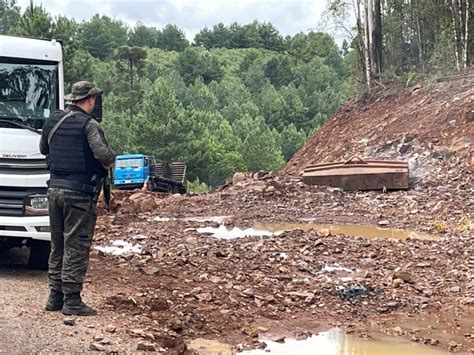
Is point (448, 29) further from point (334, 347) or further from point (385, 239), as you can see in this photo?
point (334, 347)

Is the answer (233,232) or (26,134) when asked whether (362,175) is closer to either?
(233,232)

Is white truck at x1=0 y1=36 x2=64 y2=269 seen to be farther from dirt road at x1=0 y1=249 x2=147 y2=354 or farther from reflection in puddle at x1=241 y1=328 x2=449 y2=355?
reflection in puddle at x1=241 y1=328 x2=449 y2=355

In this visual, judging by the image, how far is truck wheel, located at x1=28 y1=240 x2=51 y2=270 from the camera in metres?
7.85

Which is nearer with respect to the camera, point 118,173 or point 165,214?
point 165,214

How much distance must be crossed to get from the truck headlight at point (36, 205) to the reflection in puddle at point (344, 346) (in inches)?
112

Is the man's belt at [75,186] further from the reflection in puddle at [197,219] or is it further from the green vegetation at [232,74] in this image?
the reflection in puddle at [197,219]

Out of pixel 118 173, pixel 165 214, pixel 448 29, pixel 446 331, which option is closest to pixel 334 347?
pixel 446 331

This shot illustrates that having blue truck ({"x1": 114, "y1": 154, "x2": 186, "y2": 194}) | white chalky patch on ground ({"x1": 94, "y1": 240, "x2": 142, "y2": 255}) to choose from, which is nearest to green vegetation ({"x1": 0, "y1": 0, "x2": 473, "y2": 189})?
white chalky patch on ground ({"x1": 94, "y1": 240, "x2": 142, "y2": 255})

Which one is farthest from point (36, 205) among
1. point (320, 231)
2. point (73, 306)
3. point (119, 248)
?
point (320, 231)

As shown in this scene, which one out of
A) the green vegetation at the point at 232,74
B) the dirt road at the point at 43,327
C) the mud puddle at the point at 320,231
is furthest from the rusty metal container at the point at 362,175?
the dirt road at the point at 43,327

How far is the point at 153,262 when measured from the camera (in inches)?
371

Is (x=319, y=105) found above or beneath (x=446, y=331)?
above

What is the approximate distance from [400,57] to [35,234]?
27278 mm

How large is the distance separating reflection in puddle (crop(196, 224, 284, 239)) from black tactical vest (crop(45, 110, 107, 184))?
22.1ft
